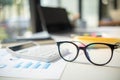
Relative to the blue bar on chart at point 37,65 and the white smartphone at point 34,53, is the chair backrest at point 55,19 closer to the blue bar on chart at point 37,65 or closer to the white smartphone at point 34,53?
the white smartphone at point 34,53

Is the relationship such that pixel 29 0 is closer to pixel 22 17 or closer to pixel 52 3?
pixel 22 17

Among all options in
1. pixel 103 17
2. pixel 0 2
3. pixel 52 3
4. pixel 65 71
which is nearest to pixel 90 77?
pixel 65 71

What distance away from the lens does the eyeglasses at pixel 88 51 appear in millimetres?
536

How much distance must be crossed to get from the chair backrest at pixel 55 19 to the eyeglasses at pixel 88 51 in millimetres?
475

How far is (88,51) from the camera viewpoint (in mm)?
602

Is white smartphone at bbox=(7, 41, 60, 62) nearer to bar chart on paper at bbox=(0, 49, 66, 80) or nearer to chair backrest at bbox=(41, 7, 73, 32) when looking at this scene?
bar chart on paper at bbox=(0, 49, 66, 80)

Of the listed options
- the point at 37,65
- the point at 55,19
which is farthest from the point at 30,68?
the point at 55,19

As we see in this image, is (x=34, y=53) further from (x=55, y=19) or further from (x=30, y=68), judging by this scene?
(x=55, y=19)

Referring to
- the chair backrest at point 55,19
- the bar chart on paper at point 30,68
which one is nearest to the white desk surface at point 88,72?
the bar chart on paper at point 30,68

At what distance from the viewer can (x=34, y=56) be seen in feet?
1.84

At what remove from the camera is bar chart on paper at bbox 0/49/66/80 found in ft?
1.47

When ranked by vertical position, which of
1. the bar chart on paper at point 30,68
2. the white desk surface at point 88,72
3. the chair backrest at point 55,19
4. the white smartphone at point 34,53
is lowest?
the white desk surface at point 88,72

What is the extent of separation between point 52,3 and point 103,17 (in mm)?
1065

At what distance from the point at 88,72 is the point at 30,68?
0.15 metres
